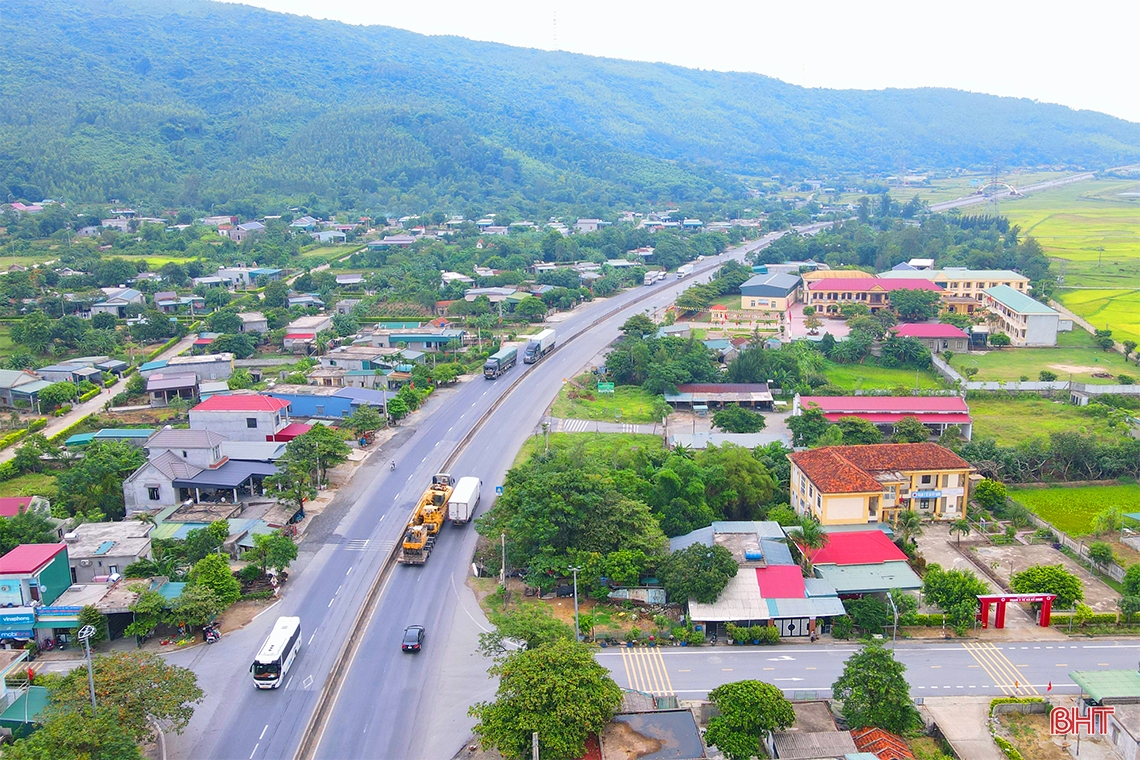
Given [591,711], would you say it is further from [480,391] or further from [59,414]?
[59,414]

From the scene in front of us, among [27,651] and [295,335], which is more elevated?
[295,335]

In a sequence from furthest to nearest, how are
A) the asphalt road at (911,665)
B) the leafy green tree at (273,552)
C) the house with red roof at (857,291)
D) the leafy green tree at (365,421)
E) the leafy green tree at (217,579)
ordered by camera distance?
the house with red roof at (857,291) < the leafy green tree at (365,421) < the leafy green tree at (273,552) < the leafy green tree at (217,579) < the asphalt road at (911,665)

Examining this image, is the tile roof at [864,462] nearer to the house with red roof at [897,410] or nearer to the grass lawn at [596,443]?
the grass lawn at [596,443]

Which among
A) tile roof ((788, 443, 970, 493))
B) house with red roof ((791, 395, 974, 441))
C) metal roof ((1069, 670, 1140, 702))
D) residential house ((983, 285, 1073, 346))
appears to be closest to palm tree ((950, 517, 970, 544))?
tile roof ((788, 443, 970, 493))

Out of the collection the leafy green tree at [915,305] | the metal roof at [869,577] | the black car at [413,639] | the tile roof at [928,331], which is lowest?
the black car at [413,639]

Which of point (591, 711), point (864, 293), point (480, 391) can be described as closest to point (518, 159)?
point (864, 293)

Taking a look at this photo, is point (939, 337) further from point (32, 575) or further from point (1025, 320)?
point (32, 575)

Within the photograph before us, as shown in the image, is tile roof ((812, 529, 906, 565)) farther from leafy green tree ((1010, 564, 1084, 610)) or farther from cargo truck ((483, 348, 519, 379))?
cargo truck ((483, 348, 519, 379))

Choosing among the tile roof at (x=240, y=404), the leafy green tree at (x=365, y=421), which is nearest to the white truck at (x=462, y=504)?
the leafy green tree at (x=365, y=421)
